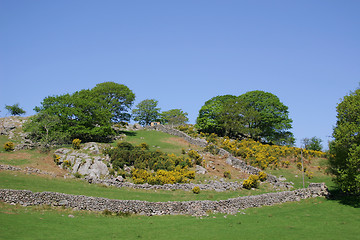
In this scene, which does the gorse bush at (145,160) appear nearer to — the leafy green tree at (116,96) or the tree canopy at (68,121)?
the tree canopy at (68,121)

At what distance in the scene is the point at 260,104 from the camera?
260ft

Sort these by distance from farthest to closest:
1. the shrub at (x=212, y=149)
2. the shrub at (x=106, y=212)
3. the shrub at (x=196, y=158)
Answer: the shrub at (x=212, y=149) → the shrub at (x=196, y=158) → the shrub at (x=106, y=212)

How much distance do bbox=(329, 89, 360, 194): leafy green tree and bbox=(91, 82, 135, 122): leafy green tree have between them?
55.2m

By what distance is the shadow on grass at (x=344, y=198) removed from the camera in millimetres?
32344

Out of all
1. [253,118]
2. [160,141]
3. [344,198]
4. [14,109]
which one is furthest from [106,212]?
[14,109]

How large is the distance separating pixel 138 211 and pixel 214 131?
57.7 metres

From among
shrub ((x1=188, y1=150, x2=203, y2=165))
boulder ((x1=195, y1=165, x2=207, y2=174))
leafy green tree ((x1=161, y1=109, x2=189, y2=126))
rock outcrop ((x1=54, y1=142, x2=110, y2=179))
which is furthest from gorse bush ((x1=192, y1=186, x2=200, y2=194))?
leafy green tree ((x1=161, y1=109, x2=189, y2=126))

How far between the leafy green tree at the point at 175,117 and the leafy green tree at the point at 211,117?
23.9 m

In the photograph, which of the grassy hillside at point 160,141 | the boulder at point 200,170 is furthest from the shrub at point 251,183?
the grassy hillside at point 160,141

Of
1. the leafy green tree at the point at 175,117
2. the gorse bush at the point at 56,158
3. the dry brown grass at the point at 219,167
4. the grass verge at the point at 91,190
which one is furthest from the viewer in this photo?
the leafy green tree at the point at 175,117

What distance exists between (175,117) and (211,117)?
31559 mm

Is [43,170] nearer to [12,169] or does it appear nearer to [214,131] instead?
[12,169]

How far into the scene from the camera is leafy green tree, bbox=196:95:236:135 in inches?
3127

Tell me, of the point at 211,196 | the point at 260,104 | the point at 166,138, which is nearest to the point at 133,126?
the point at 166,138
